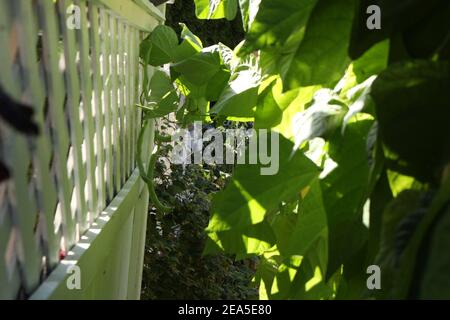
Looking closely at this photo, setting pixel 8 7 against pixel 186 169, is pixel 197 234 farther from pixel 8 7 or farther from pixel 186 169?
pixel 8 7

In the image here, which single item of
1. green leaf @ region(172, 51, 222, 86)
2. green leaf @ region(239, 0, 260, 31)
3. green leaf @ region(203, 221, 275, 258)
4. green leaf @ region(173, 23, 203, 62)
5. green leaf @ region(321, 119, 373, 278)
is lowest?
green leaf @ region(203, 221, 275, 258)

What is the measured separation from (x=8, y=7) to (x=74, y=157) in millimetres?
533

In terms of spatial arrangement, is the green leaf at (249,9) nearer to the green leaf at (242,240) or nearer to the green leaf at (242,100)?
the green leaf at (242,100)

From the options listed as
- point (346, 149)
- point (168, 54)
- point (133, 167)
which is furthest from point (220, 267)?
point (346, 149)

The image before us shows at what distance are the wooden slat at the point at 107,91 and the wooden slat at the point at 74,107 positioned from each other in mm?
337

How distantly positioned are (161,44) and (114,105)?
0.32 m

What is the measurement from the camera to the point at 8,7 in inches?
32.6

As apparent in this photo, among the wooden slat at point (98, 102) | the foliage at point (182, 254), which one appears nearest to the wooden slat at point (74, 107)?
the wooden slat at point (98, 102)

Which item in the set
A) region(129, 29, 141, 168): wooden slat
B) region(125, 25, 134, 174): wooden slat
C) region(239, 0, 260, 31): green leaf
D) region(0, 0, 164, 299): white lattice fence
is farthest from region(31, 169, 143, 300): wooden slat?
region(239, 0, 260, 31): green leaf

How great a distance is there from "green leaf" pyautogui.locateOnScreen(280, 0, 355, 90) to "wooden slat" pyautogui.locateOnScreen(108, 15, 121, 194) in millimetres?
1349

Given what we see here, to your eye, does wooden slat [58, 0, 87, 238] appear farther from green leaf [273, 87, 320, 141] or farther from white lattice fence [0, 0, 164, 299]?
green leaf [273, 87, 320, 141]

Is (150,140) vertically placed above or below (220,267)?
above

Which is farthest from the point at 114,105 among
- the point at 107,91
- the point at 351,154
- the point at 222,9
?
the point at 351,154

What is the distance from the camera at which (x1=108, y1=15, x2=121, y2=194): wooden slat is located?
6.31 ft
